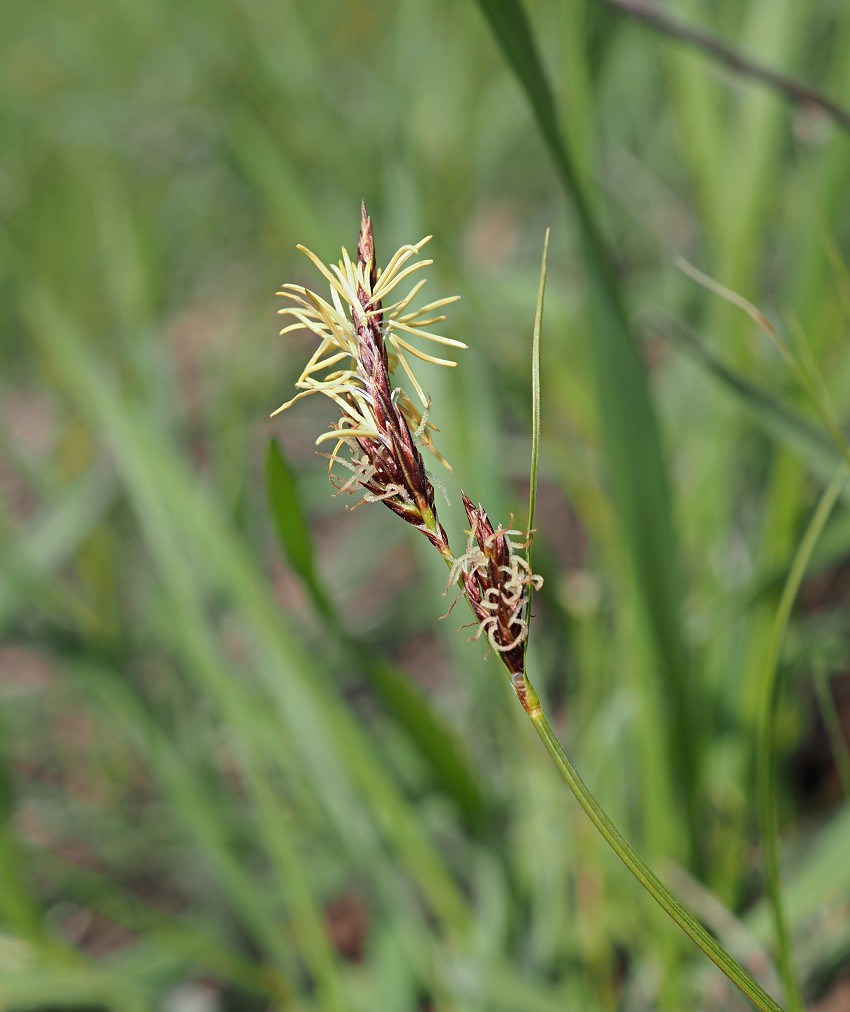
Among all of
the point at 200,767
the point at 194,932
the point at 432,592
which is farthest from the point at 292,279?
the point at 194,932

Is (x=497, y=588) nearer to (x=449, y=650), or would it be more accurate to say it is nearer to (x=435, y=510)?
(x=435, y=510)

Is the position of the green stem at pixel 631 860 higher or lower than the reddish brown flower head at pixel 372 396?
lower

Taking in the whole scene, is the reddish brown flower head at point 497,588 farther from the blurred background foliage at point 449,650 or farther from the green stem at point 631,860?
the blurred background foliage at point 449,650

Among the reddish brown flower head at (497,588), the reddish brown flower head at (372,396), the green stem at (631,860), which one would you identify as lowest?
the green stem at (631,860)

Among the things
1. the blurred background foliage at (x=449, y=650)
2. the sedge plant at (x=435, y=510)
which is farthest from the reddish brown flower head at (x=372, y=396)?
the blurred background foliage at (x=449, y=650)

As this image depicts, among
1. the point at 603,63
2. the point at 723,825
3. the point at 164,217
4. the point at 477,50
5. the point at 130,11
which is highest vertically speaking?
the point at 130,11

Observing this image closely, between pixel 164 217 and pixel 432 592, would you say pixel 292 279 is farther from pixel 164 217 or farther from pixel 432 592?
pixel 432 592

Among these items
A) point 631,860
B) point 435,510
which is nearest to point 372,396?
point 435,510
